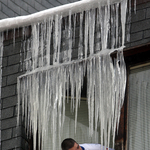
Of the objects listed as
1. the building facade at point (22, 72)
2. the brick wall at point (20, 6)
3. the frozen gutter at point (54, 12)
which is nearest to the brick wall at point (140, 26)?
the building facade at point (22, 72)

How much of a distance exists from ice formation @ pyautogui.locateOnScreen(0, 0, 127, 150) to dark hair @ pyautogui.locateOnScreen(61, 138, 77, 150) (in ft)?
1.02

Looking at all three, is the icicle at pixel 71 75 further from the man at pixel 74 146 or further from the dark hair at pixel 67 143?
the dark hair at pixel 67 143

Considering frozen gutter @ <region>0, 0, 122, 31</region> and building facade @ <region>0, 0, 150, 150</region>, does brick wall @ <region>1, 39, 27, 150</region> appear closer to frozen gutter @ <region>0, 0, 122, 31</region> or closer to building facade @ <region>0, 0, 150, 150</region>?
building facade @ <region>0, 0, 150, 150</region>

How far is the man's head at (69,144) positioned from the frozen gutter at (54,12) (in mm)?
1804

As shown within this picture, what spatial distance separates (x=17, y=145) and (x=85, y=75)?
1344 millimetres

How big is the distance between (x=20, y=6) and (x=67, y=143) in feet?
13.3

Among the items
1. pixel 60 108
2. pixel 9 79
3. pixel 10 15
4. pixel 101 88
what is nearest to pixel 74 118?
pixel 60 108

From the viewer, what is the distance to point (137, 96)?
21.1 feet

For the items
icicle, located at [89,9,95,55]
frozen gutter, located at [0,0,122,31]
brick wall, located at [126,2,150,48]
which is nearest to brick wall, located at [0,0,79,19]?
frozen gutter, located at [0,0,122,31]

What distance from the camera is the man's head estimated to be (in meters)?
6.47

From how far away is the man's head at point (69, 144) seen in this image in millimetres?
6468

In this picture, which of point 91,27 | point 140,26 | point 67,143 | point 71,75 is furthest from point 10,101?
point 140,26

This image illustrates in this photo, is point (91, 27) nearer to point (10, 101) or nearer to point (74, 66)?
point (74, 66)

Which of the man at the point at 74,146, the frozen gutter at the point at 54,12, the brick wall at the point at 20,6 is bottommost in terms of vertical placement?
the man at the point at 74,146
